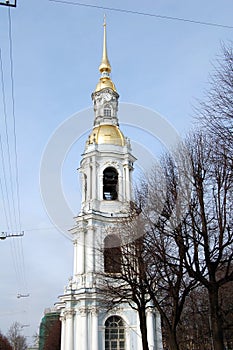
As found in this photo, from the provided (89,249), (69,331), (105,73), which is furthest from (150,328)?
(105,73)

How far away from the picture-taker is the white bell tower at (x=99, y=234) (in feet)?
118

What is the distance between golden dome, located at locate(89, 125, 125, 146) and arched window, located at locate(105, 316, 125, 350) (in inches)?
698

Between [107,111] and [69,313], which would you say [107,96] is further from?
[69,313]

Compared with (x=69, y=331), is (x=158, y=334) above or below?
below

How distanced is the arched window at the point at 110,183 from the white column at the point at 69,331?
474 inches

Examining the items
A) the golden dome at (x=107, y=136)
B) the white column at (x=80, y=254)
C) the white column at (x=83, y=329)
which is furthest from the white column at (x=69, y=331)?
the golden dome at (x=107, y=136)

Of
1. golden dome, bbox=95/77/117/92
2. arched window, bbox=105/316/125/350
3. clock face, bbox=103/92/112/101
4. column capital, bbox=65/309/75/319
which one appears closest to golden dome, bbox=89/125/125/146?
clock face, bbox=103/92/112/101

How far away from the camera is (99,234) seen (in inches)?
1572

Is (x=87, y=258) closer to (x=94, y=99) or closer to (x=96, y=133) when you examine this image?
(x=96, y=133)

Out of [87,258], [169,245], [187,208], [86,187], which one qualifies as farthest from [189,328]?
[187,208]

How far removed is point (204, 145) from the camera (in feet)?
57.1

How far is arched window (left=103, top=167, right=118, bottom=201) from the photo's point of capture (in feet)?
140

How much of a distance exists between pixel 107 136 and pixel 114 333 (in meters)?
19.6

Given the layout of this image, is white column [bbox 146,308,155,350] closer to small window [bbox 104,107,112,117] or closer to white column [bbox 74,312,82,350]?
white column [bbox 74,312,82,350]
